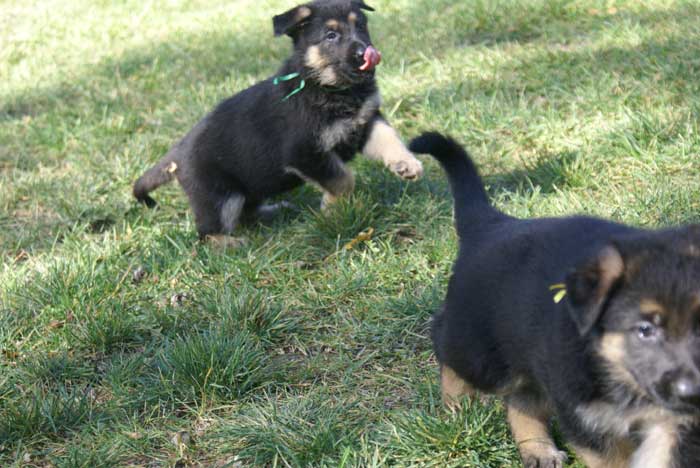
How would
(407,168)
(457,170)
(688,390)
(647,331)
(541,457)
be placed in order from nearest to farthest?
(688,390) < (647,331) < (541,457) < (457,170) < (407,168)

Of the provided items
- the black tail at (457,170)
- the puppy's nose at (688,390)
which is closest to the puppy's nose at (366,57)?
the black tail at (457,170)

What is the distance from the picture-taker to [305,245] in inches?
176

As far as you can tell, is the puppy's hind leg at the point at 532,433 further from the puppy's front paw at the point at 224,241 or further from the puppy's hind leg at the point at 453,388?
the puppy's front paw at the point at 224,241

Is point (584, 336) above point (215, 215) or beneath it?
above

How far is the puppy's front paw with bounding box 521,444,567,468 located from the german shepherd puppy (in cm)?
211

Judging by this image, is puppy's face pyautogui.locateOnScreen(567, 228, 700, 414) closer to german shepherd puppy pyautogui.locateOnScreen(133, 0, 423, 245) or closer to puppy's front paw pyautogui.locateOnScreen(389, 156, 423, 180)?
puppy's front paw pyautogui.locateOnScreen(389, 156, 423, 180)

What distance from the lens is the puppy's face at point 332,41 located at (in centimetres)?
468

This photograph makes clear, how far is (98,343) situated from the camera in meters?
3.72

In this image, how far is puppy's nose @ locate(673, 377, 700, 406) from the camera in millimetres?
2025

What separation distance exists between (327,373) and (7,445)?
1.22 m

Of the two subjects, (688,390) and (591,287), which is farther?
(591,287)

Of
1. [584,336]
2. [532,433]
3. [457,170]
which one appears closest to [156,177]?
[457,170]

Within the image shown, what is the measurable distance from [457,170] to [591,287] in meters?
1.20

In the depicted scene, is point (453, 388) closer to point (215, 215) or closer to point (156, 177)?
point (215, 215)
